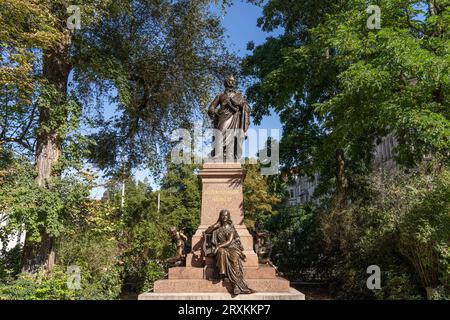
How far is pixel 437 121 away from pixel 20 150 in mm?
12063

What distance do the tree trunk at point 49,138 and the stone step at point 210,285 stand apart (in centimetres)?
462

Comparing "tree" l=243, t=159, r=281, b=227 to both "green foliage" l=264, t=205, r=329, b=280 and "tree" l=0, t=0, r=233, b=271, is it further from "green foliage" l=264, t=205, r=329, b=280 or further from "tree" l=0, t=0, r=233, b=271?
"tree" l=0, t=0, r=233, b=271

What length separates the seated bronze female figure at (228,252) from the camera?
8352 millimetres

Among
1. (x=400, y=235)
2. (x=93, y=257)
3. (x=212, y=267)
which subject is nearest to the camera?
(x=212, y=267)

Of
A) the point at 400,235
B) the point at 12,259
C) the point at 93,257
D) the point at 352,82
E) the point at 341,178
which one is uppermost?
the point at 352,82

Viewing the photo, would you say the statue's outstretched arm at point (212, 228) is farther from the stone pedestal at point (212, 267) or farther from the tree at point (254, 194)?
the tree at point (254, 194)

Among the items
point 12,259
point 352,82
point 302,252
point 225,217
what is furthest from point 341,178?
point 12,259

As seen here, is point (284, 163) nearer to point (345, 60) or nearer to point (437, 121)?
point (345, 60)

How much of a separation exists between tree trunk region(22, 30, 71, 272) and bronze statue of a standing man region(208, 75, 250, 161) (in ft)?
15.7

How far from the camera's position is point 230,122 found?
37.6ft

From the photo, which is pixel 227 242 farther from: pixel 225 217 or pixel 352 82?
pixel 352 82

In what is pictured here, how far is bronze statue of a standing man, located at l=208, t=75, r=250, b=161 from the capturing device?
11.1 metres

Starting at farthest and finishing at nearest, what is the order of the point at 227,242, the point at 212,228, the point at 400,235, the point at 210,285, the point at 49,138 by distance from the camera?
the point at 49,138 → the point at 400,235 → the point at 212,228 → the point at 227,242 → the point at 210,285

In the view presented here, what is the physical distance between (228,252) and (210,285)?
820mm
